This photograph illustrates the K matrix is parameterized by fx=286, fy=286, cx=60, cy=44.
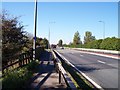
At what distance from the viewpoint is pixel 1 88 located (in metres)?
9.49

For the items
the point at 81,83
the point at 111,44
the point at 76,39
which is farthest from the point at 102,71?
the point at 76,39

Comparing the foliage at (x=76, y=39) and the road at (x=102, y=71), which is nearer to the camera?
the road at (x=102, y=71)

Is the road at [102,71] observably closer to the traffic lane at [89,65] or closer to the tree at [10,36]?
the traffic lane at [89,65]

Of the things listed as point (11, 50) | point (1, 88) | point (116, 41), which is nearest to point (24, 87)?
point (1, 88)

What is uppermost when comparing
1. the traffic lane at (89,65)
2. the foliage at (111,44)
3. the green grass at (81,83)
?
the foliage at (111,44)

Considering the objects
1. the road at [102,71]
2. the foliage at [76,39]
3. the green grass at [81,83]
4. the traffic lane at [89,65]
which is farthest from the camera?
the foliage at [76,39]

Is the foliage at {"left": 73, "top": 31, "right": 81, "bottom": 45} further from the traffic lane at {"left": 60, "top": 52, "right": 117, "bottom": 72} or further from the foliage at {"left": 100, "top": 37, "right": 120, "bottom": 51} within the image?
the traffic lane at {"left": 60, "top": 52, "right": 117, "bottom": 72}

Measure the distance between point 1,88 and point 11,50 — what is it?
7274 mm

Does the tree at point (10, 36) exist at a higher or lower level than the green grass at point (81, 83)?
higher

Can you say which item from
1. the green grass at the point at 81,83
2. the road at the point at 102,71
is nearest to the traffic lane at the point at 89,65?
the road at the point at 102,71

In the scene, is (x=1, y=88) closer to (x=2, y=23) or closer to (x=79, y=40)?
(x=2, y=23)

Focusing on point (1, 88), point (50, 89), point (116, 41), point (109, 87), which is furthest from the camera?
point (116, 41)

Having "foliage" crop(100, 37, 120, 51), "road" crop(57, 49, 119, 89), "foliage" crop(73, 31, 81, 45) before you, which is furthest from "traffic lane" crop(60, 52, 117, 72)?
"foliage" crop(73, 31, 81, 45)

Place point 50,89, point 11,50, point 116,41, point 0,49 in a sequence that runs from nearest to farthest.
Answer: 1. point 50,89
2. point 0,49
3. point 11,50
4. point 116,41
